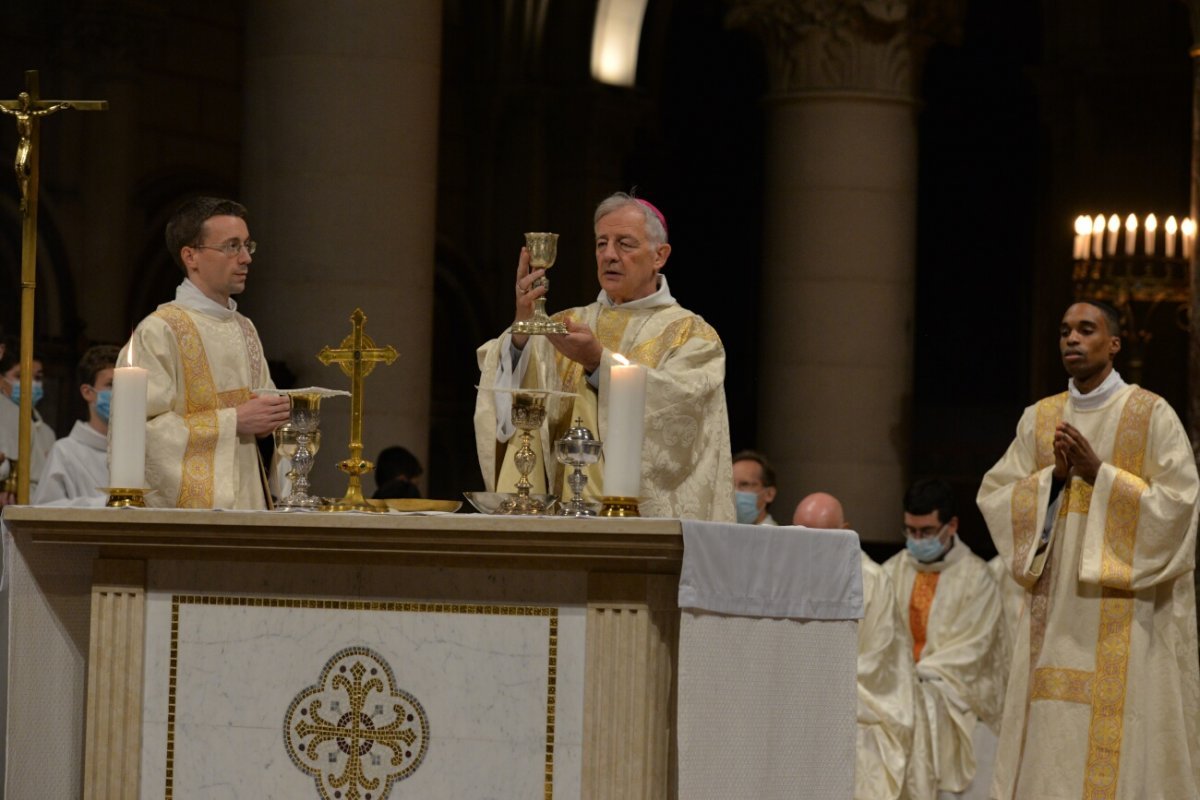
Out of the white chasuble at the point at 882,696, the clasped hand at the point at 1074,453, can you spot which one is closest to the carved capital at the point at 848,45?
the white chasuble at the point at 882,696

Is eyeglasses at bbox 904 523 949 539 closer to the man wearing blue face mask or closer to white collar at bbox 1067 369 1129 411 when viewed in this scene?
white collar at bbox 1067 369 1129 411

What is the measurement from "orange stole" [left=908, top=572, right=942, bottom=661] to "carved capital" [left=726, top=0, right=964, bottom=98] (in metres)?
4.42

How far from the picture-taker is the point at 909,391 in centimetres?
1388

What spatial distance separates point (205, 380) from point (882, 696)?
12.1 feet

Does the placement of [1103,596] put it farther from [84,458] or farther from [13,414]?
[13,414]

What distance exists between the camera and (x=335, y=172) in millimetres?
10492

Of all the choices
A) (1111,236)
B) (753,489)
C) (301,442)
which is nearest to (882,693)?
(753,489)

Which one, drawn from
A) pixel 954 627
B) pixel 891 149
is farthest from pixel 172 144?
pixel 954 627

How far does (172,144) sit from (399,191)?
5615mm

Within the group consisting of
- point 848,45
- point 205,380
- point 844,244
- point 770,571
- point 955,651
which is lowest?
point 955,651

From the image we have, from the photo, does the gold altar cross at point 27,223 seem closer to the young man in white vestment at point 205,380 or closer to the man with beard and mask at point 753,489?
the young man in white vestment at point 205,380

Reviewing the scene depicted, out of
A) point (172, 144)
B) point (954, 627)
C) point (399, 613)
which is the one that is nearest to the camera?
point (399, 613)

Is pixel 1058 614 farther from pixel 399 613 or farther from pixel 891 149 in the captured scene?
pixel 891 149

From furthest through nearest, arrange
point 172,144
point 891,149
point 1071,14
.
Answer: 1. point 1071,14
2. point 172,144
3. point 891,149
